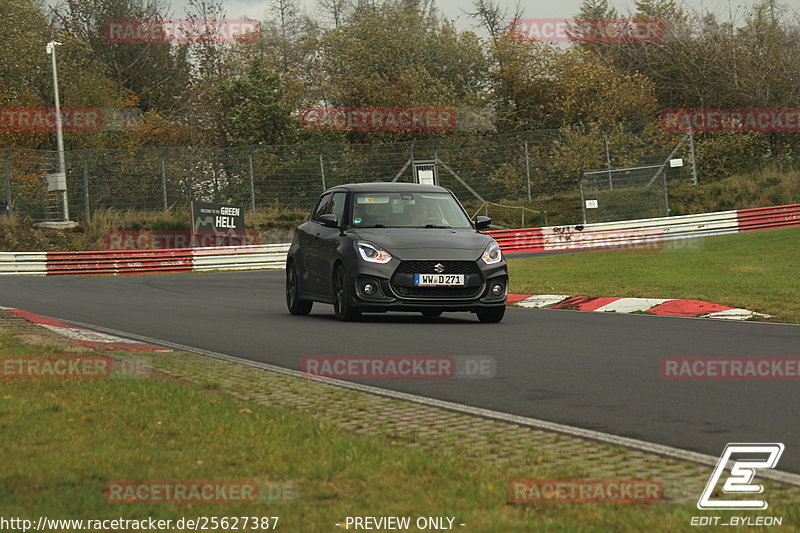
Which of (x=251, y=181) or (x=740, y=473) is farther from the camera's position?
(x=251, y=181)

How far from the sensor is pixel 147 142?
66.2 meters

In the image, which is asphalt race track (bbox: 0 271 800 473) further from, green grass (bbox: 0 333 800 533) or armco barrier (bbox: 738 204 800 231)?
armco barrier (bbox: 738 204 800 231)

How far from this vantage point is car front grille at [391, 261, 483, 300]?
13.8 meters

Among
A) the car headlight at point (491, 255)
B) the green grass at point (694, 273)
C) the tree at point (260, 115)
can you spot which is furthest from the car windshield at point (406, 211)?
the tree at point (260, 115)

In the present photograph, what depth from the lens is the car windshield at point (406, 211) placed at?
49.3 ft

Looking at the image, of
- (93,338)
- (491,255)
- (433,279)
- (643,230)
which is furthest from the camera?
(643,230)

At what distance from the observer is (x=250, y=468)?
5523mm

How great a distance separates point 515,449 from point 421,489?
1261mm

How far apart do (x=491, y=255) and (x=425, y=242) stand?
84cm

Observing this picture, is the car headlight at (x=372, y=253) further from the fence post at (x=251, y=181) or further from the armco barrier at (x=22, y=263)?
the fence post at (x=251, y=181)

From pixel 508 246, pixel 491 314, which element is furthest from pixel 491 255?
pixel 508 246

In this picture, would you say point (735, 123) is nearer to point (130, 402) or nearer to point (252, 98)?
point (252, 98)

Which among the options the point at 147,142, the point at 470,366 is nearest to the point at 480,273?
the point at 470,366

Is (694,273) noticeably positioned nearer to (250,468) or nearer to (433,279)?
(433,279)
